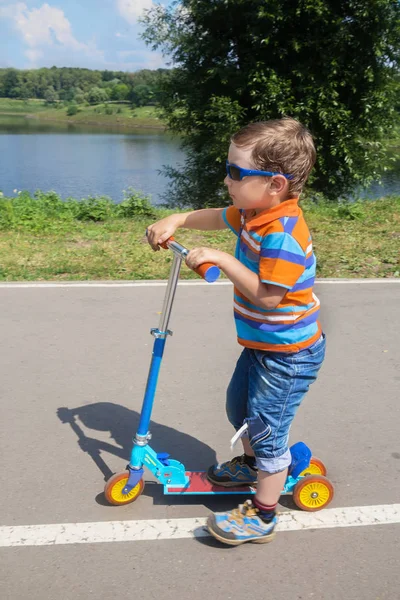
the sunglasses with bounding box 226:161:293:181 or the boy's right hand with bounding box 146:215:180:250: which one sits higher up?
the sunglasses with bounding box 226:161:293:181

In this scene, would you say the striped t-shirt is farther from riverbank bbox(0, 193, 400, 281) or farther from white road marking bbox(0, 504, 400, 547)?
riverbank bbox(0, 193, 400, 281)

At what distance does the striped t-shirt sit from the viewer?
2268mm

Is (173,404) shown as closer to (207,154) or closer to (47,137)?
(207,154)

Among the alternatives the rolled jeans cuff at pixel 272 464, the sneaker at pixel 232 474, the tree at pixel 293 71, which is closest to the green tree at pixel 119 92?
the tree at pixel 293 71

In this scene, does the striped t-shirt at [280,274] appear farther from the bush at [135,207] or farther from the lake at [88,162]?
the lake at [88,162]

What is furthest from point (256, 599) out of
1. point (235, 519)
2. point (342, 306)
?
point (342, 306)

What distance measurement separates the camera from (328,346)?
4711 millimetres

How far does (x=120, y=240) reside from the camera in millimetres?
7332

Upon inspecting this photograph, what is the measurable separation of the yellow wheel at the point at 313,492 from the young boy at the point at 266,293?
0.21 m

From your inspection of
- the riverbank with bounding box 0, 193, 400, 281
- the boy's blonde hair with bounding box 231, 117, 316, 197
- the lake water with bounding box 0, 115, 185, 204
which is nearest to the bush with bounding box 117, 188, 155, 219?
the riverbank with bounding box 0, 193, 400, 281

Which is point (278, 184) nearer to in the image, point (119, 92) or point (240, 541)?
point (240, 541)

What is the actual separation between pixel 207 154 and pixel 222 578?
41.7 ft

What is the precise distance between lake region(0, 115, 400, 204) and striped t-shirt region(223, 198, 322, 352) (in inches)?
356

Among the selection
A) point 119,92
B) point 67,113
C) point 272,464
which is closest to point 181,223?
point 272,464
